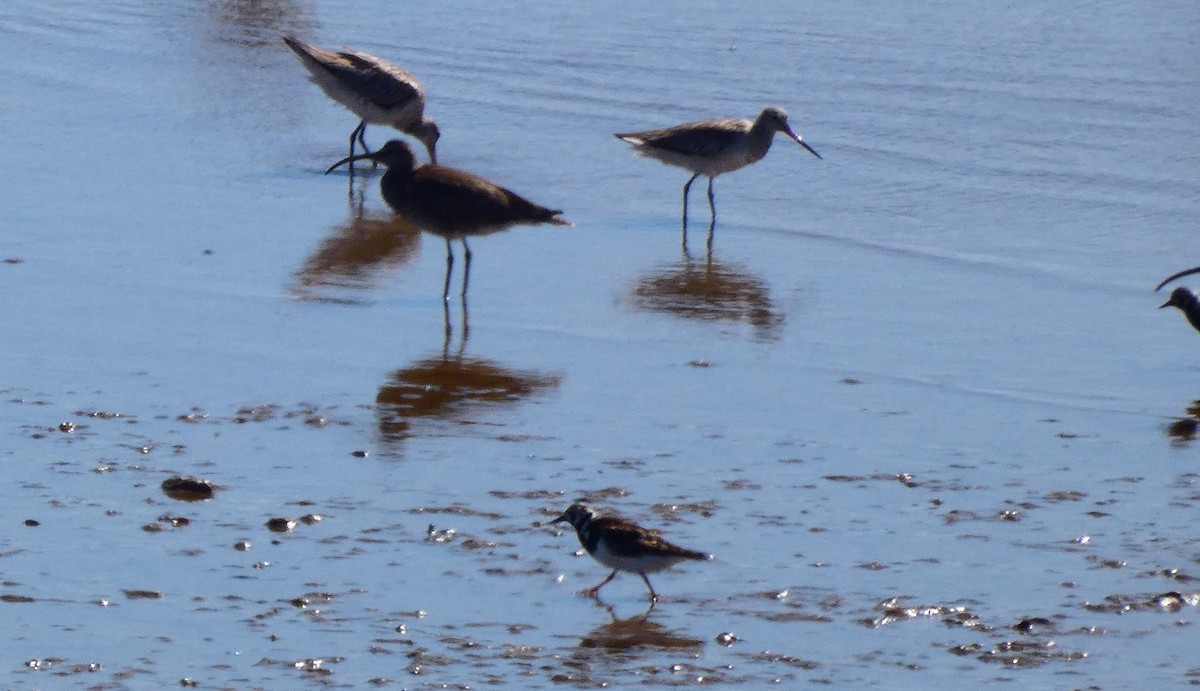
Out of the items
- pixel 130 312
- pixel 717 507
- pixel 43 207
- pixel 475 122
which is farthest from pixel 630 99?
pixel 717 507

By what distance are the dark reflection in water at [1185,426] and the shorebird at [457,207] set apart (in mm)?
3686

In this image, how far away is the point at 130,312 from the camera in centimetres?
978

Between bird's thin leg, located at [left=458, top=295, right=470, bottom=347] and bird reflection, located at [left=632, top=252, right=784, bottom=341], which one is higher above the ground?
bird reflection, located at [left=632, top=252, right=784, bottom=341]

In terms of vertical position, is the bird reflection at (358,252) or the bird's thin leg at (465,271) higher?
the bird's thin leg at (465,271)

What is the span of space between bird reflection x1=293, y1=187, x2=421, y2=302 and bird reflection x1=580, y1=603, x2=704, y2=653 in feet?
14.9

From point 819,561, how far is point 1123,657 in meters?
1.13

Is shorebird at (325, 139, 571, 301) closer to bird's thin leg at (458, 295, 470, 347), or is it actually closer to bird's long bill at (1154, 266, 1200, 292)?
bird's thin leg at (458, 295, 470, 347)

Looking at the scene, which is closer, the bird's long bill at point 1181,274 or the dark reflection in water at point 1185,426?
the dark reflection in water at point 1185,426

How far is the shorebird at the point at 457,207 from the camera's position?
1096 cm

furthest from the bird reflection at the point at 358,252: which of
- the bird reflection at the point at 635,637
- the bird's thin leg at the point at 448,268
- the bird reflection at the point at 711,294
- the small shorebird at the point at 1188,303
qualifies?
the bird reflection at the point at 635,637

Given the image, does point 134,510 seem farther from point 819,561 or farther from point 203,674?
point 819,561

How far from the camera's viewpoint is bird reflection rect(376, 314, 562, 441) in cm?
834

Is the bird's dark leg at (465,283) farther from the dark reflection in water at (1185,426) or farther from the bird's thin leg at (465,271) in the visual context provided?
the dark reflection in water at (1185,426)

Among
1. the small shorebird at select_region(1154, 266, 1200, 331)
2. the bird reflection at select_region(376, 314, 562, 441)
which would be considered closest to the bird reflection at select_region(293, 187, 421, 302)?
the bird reflection at select_region(376, 314, 562, 441)
